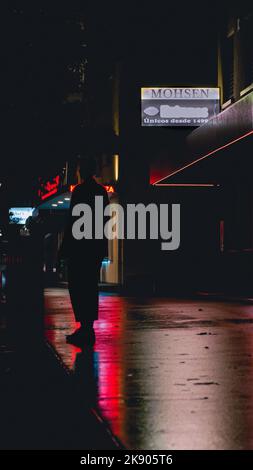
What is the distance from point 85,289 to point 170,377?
3.27m

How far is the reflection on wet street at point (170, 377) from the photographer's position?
6479 mm

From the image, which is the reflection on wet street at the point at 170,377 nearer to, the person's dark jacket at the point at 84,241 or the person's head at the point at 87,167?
the person's dark jacket at the point at 84,241

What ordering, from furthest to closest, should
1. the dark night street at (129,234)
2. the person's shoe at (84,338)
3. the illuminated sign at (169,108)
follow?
the illuminated sign at (169,108), the person's shoe at (84,338), the dark night street at (129,234)

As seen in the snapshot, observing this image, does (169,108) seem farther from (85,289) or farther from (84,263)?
(85,289)

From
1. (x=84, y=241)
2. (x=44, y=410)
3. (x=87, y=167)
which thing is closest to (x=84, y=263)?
(x=84, y=241)

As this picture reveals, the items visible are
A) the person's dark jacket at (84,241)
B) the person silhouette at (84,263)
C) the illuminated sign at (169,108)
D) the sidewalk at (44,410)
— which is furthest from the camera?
the illuminated sign at (169,108)

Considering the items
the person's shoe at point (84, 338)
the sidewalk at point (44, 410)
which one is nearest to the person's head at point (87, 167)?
the person's shoe at point (84, 338)

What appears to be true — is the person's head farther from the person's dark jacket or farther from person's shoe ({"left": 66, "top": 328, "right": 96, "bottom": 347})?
person's shoe ({"left": 66, "top": 328, "right": 96, "bottom": 347})

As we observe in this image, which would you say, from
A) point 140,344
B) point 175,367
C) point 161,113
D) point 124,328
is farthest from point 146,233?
point 175,367

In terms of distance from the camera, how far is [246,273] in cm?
2450

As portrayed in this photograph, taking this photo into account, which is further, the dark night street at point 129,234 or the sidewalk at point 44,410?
the dark night street at point 129,234

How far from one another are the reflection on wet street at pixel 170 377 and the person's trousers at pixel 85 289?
1.27 ft

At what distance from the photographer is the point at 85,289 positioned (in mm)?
12055

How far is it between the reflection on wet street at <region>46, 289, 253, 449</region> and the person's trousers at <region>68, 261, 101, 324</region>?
15.2 inches
